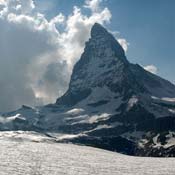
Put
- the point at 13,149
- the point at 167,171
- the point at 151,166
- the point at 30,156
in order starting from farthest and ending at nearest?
1. the point at 13,149
2. the point at 30,156
3. the point at 151,166
4. the point at 167,171

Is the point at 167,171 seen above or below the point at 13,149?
below

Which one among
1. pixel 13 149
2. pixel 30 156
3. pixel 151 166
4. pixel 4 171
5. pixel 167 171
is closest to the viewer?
pixel 4 171

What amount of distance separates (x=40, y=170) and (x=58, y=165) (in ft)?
28.9

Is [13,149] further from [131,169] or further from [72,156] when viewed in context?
[131,169]

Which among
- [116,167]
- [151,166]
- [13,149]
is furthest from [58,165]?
[13,149]

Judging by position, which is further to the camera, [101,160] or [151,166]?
[101,160]

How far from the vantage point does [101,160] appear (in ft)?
291

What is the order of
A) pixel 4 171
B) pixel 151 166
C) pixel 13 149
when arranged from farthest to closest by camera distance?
pixel 13 149, pixel 151 166, pixel 4 171

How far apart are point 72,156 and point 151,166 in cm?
1771

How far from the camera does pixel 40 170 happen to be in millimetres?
68188

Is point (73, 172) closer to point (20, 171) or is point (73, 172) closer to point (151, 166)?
point (20, 171)

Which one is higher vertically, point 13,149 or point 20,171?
point 13,149

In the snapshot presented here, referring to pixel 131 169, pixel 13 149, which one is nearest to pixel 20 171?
pixel 131 169

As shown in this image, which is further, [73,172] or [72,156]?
[72,156]
